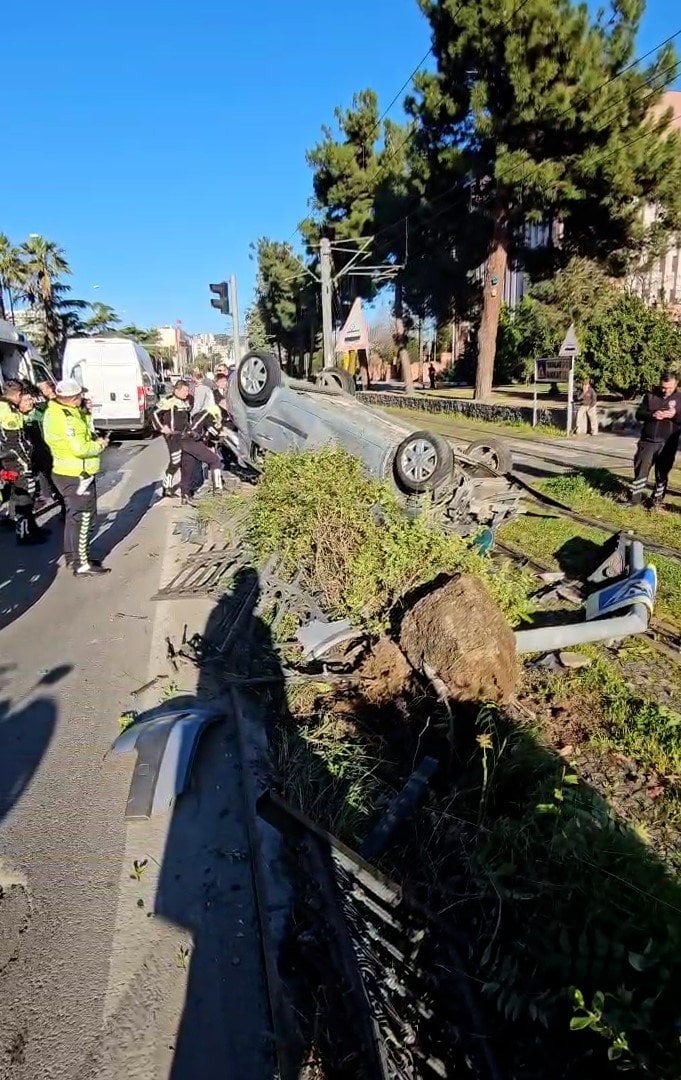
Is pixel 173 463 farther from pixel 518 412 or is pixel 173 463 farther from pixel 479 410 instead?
pixel 479 410

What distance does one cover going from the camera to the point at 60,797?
304 centimetres

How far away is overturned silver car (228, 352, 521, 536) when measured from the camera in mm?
6238

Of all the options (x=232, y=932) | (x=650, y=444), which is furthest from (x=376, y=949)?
(x=650, y=444)

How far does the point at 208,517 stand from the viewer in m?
7.29

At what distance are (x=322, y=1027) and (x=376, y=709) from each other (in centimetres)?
167

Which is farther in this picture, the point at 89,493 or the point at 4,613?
the point at 89,493

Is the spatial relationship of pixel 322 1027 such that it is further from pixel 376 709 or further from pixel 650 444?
pixel 650 444

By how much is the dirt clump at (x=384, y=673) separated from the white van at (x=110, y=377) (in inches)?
563

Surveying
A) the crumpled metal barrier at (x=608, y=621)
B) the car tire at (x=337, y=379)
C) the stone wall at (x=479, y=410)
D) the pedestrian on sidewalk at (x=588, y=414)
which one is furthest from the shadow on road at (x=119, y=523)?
the pedestrian on sidewalk at (x=588, y=414)

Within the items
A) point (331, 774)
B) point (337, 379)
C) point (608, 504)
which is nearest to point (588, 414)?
point (608, 504)

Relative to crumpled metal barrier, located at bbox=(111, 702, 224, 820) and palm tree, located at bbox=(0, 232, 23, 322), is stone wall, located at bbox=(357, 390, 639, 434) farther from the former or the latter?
palm tree, located at bbox=(0, 232, 23, 322)

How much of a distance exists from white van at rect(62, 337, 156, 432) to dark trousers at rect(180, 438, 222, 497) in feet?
25.9

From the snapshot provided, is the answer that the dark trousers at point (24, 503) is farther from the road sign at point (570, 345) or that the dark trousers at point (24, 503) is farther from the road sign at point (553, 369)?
the road sign at point (553, 369)

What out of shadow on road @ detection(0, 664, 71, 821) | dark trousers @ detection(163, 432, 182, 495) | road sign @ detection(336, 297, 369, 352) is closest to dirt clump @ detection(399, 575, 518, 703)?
shadow on road @ detection(0, 664, 71, 821)
